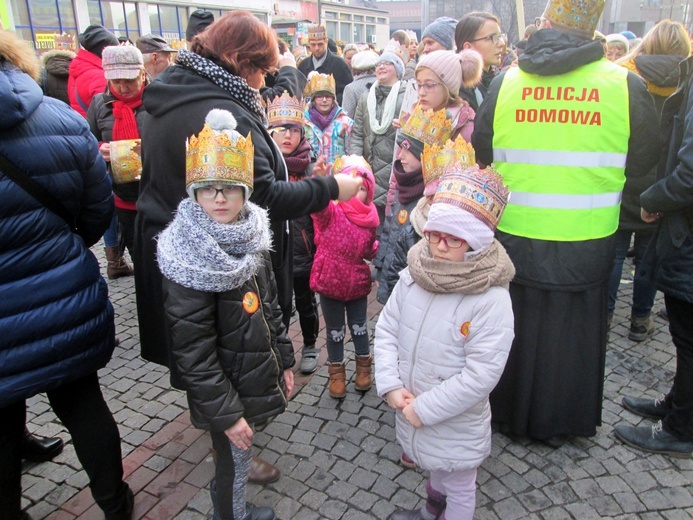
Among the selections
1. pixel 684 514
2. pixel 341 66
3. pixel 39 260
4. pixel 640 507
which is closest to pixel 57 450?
pixel 39 260

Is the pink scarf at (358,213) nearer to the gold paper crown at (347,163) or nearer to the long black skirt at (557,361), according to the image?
the gold paper crown at (347,163)

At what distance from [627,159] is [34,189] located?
2.69m

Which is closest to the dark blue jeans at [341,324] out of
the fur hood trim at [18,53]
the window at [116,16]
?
the fur hood trim at [18,53]

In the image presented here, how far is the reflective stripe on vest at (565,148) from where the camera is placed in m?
2.51

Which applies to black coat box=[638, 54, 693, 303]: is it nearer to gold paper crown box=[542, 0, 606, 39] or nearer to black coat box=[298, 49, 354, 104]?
gold paper crown box=[542, 0, 606, 39]

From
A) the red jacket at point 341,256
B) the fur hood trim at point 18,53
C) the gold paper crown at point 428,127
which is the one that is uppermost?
the fur hood trim at point 18,53

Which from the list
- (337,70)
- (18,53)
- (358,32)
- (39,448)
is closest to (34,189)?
(18,53)

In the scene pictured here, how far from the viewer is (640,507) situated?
8.38ft

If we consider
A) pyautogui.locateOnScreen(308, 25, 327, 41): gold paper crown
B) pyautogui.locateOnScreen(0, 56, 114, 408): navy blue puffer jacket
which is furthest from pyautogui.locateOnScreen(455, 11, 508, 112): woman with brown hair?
pyautogui.locateOnScreen(308, 25, 327, 41): gold paper crown

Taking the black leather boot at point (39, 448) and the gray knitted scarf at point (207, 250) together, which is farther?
the black leather boot at point (39, 448)

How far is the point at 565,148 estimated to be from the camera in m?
2.56

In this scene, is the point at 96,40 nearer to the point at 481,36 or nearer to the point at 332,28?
the point at 481,36

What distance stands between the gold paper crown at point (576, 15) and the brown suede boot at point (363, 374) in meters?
2.22

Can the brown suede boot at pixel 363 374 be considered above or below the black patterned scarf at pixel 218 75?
below
